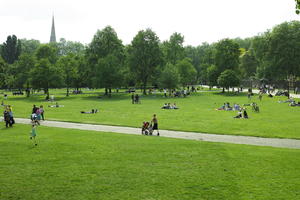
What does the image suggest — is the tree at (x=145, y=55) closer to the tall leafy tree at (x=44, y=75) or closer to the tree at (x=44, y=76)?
the tall leafy tree at (x=44, y=75)

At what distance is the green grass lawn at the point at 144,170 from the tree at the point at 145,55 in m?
59.1

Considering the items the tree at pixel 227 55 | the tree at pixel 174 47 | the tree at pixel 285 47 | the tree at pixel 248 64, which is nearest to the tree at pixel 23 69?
the tree at pixel 174 47

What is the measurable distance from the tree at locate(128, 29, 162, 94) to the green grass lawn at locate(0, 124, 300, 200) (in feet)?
194

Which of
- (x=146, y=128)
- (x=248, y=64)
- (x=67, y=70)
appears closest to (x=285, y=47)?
(x=248, y=64)

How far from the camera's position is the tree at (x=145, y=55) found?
77000mm

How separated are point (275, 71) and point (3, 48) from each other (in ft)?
340

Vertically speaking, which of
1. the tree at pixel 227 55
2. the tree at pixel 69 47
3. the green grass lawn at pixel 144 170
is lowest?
the green grass lawn at pixel 144 170

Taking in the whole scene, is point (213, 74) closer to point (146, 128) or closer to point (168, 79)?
point (168, 79)

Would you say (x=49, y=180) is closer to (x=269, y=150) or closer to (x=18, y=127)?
Answer: (x=269, y=150)

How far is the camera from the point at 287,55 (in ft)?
238

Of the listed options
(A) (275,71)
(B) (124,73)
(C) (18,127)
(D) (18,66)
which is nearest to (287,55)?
(A) (275,71)

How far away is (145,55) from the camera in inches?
3034

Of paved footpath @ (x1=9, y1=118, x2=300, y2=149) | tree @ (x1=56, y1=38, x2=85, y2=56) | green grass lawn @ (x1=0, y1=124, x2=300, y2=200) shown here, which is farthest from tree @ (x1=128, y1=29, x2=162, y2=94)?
tree @ (x1=56, y1=38, x2=85, y2=56)

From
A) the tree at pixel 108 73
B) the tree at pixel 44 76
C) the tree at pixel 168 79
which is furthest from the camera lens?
the tree at pixel 108 73
